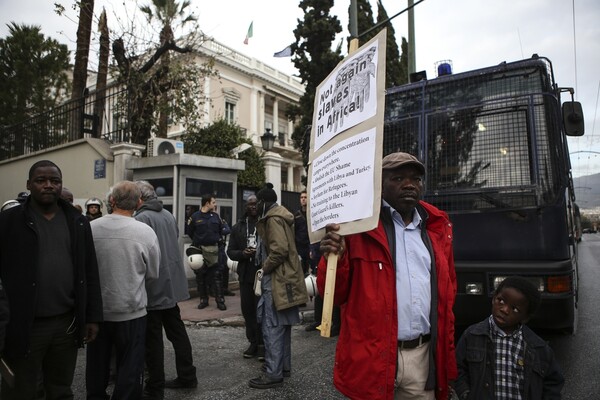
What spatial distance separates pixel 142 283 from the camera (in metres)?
3.42

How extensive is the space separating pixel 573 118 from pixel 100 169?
9297mm

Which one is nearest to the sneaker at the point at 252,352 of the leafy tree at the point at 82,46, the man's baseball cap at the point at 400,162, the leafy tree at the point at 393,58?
the man's baseball cap at the point at 400,162

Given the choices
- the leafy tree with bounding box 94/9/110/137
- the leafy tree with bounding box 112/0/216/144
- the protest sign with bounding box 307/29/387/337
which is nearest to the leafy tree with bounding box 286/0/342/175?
the leafy tree with bounding box 112/0/216/144

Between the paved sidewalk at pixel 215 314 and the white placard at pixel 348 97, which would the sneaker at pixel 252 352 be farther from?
the white placard at pixel 348 97

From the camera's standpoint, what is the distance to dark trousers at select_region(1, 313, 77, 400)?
8.91 ft

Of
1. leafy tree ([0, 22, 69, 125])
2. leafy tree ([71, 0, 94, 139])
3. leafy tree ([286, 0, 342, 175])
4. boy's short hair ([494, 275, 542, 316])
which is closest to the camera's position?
boy's short hair ([494, 275, 542, 316])

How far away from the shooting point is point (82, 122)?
11.4m

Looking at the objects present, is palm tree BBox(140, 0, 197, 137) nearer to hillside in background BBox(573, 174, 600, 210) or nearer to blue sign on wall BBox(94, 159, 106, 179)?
blue sign on wall BBox(94, 159, 106, 179)

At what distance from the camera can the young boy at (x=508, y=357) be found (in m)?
2.27

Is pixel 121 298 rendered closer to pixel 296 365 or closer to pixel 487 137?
pixel 296 365

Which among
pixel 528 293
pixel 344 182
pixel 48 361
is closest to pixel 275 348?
pixel 48 361

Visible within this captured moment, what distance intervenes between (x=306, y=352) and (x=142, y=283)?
255cm

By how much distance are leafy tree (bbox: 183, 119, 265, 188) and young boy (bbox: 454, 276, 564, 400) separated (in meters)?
12.2

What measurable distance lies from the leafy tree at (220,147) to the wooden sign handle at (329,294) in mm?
12485
